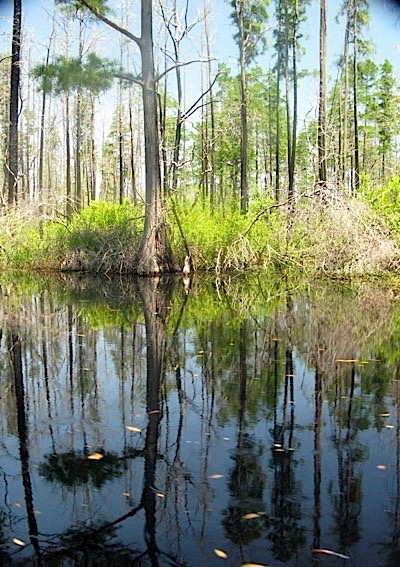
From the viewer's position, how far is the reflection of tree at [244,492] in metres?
2.57

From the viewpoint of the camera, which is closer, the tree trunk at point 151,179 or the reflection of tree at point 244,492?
the reflection of tree at point 244,492

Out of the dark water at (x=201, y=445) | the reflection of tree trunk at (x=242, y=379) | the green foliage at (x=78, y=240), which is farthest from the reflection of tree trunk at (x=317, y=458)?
the green foliage at (x=78, y=240)

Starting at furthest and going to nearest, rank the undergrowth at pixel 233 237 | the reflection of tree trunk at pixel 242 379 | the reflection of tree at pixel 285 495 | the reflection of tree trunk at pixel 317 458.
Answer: the undergrowth at pixel 233 237
the reflection of tree trunk at pixel 242 379
the reflection of tree trunk at pixel 317 458
the reflection of tree at pixel 285 495

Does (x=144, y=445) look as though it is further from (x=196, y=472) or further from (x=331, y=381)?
(x=331, y=381)

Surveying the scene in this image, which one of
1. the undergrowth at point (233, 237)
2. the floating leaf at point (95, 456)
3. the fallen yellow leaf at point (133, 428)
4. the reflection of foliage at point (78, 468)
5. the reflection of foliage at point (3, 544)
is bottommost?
the reflection of foliage at point (3, 544)

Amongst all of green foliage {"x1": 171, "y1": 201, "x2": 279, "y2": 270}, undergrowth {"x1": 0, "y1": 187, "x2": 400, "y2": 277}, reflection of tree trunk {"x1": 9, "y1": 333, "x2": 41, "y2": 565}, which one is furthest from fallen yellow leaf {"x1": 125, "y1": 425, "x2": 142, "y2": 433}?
green foliage {"x1": 171, "y1": 201, "x2": 279, "y2": 270}

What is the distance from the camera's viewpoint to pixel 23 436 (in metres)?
3.87

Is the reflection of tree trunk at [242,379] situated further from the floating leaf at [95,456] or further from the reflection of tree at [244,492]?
the floating leaf at [95,456]

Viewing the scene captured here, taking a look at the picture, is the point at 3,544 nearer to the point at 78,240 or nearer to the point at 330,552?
the point at 330,552

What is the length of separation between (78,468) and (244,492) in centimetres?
97

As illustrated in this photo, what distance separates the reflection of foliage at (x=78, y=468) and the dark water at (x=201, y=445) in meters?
0.01

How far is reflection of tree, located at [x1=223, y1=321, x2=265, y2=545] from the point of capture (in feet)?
8.45

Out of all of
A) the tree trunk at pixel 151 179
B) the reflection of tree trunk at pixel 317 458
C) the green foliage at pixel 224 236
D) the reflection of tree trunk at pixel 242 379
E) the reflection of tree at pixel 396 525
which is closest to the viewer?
the reflection of tree at pixel 396 525

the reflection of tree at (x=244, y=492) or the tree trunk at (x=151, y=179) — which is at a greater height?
the tree trunk at (x=151, y=179)
